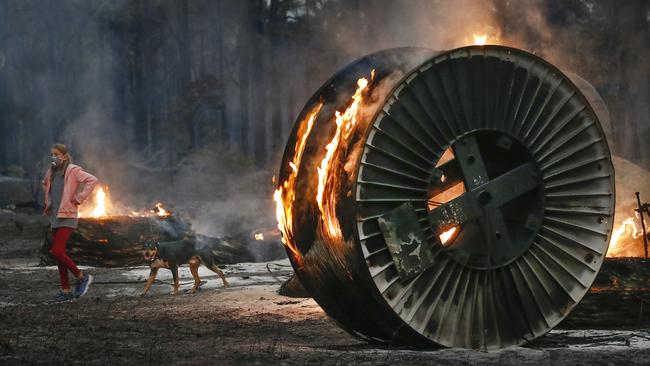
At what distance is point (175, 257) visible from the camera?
12.6 metres

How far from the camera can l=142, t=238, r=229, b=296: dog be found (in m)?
12.5

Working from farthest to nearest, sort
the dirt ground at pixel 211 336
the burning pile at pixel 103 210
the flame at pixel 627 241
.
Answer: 1. the burning pile at pixel 103 210
2. the flame at pixel 627 241
3. the dirt ground at pixel 211 336

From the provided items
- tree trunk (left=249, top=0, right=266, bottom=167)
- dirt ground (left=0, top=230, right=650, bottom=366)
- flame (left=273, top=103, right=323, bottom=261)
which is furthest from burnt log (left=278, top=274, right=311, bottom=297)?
tree trunk (left=249, top=0, right=266, bottom=167)

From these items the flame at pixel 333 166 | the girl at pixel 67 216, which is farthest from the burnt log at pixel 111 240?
the flame at pixel 333 166

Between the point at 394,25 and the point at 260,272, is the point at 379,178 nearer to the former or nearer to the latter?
the point at 260,272

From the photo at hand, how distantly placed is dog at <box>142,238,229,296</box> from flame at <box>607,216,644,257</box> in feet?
21.7

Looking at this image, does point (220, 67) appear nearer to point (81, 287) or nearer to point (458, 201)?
point (81, 287)

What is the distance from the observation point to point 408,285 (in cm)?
594

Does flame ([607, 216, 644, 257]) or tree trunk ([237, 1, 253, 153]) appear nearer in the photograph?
flame ([607, 216, 644, 257])

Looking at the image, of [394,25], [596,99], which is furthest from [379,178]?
[394,25]

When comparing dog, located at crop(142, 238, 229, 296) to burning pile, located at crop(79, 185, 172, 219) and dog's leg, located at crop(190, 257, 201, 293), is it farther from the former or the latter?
burning pile, located at crop(79, 185, 172, 219)

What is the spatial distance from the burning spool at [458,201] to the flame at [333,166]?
0.02m

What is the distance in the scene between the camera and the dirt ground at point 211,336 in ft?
19.2

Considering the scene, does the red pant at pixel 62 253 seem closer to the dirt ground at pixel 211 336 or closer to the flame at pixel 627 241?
the dirt ground at pixel 211 336
